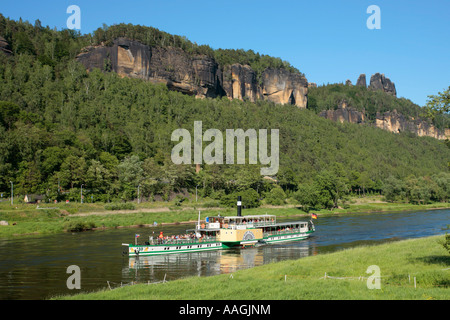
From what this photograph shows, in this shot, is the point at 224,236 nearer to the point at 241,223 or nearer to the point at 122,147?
the point at 241,223

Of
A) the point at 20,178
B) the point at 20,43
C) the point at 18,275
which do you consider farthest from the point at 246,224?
the point at 20,43

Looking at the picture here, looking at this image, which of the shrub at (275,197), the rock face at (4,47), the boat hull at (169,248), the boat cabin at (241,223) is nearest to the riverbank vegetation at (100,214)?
the shrub at (275,197)

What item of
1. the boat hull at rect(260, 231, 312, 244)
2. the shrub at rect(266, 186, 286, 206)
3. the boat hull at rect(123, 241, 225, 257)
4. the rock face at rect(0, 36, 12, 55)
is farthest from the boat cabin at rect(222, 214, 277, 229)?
the rock face at rect(0, 36, 12, 55)

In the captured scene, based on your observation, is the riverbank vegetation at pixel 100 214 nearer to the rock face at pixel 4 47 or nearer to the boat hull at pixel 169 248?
the boat hull at pixel 169 248

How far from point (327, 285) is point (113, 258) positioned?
1206 inches

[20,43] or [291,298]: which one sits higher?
[20,43]

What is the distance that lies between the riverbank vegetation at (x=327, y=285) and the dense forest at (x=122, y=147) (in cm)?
7057

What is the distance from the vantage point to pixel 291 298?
23.1m

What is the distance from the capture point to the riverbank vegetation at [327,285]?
77.4ft

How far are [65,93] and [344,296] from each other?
148842mm

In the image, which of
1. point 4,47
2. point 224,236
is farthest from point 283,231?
point 4,47

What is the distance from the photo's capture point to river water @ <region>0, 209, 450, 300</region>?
122 ft
